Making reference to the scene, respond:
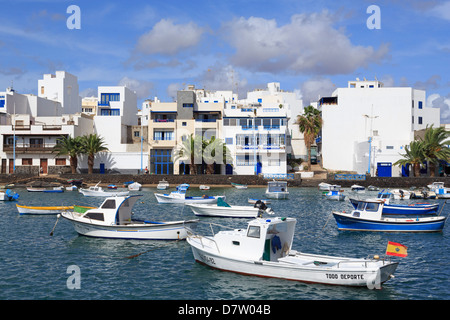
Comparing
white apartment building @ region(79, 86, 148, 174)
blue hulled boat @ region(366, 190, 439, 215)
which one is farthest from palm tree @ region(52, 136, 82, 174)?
blue hulled boat @ region(366, 190, 439, 215)

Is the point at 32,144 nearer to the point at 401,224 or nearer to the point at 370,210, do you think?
the point at 370,210

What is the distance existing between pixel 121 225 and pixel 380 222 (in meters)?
21.2

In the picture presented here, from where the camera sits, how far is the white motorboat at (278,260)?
21.4 meters

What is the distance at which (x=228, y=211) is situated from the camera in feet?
151

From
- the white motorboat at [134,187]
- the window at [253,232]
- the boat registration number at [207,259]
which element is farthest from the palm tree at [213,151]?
the window at [253,232]

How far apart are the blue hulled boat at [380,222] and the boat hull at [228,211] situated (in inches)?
408

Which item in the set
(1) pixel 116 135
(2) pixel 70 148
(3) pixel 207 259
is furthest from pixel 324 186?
(3) pixel 207 259

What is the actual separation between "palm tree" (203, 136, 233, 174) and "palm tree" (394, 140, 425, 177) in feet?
111

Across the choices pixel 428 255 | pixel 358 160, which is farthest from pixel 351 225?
pixel 358 160

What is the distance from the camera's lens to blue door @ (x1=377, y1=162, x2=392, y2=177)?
3538 inches

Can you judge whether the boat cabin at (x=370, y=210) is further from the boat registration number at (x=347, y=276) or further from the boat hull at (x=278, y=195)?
the boat hull at (x=278, y=195)

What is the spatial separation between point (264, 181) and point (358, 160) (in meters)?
24.4
